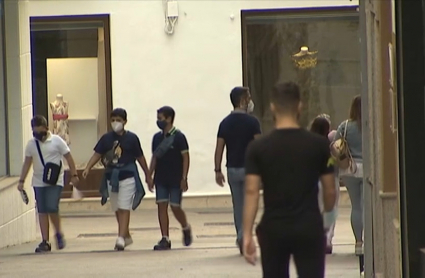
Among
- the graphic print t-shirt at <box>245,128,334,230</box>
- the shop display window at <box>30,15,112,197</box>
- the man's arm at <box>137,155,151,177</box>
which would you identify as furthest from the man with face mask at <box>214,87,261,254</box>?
the shop display window at <box>30,15,112,197</box>

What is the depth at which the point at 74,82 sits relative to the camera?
18969 mm

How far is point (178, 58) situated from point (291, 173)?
12718 mm

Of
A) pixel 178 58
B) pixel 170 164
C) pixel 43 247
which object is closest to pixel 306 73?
pixel 178 58

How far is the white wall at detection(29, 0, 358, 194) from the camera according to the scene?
18.5 metres

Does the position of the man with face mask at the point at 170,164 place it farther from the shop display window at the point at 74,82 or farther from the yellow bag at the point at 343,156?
the shop display window at the point at 74,82

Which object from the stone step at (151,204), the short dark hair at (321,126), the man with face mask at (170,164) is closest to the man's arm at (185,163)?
the man with face mask at (170,164)

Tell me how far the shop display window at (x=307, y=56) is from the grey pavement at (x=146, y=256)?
272cm

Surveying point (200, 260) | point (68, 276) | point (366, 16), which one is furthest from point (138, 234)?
point (366, 16)

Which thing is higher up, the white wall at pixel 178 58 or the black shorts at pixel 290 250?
the white wall at pixel 178 58

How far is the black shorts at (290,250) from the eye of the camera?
5.88m

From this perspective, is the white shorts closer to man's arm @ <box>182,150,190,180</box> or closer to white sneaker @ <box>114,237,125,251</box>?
white sneaker @ <box>114,237,125,251</box>

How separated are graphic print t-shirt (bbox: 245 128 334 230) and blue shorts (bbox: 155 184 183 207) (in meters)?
6.67

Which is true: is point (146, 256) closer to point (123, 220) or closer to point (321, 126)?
point (123, 220)

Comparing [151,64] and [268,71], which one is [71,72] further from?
[268,71]
